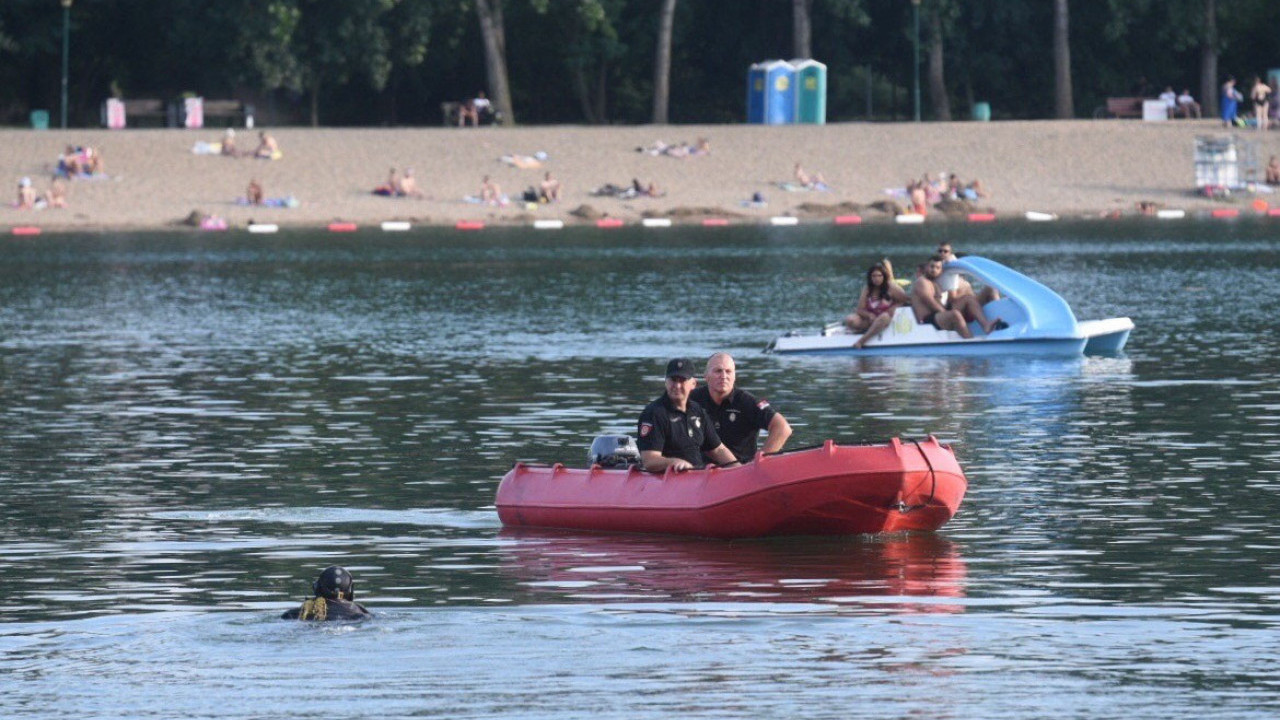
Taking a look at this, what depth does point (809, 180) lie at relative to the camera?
8225 cm

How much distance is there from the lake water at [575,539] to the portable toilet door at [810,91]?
143 ft

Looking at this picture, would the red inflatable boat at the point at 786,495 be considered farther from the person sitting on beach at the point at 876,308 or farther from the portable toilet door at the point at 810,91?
the portable toilet door at the point at 810,91

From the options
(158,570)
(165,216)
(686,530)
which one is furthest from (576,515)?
(165,216)

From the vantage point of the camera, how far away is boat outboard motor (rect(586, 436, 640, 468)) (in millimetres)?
20125

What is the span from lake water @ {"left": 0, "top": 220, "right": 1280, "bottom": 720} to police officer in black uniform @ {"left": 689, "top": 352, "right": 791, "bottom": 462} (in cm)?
107

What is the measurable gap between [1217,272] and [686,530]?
3651 cm

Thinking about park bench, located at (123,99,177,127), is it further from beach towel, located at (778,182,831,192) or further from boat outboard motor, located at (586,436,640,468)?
boat outboard motor, located at (586,436,640,468)

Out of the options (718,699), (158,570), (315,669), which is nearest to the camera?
(718,699)

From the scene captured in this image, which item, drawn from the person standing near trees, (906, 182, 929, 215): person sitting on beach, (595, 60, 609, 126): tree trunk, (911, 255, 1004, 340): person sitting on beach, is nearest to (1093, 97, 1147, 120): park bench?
the person standing near trees

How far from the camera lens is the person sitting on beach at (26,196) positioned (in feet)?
251

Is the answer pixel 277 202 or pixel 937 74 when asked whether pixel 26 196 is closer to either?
pixel 277 202

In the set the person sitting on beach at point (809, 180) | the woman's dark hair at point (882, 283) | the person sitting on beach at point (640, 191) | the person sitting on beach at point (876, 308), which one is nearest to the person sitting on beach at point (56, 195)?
the person sitting on beach at point (640, 191)

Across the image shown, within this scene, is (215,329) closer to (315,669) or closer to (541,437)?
(541,437)

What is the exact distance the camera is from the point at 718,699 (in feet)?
44.6
